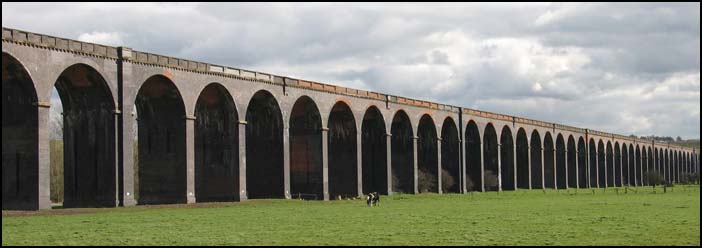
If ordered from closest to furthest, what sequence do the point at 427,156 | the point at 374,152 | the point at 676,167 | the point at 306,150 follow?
the point at 306,150 → the point at 374,152 → the point at 427,156 → the point at 676,167

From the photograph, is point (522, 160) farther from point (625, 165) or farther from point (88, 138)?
point (88, 138)

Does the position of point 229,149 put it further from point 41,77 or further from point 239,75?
point 41,77

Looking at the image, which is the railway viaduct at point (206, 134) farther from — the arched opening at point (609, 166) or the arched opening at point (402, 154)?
the arched opening at point (609, 166)

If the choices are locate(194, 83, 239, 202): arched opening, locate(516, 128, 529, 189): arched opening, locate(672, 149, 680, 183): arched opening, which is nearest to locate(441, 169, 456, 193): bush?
locate(516, 128, 529, 189): arched opening

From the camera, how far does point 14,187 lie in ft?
126

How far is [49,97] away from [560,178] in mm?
77938

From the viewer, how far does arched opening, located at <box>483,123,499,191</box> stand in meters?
84.0

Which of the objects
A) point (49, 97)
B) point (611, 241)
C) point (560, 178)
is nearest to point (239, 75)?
point (49, 97)

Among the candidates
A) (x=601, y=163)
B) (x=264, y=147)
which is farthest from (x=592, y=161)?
(x=264, y=147)

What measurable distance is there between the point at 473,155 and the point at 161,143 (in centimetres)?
3929

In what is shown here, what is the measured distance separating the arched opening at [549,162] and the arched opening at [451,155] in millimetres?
23962

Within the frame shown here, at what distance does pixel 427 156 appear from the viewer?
74500 millimetres

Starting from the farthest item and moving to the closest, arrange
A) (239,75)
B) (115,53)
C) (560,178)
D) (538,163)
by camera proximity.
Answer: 1. (560,178)
2. (538,163)
3. (239,75)
4. (115,53)

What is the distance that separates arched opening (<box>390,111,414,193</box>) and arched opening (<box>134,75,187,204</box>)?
25035mm
